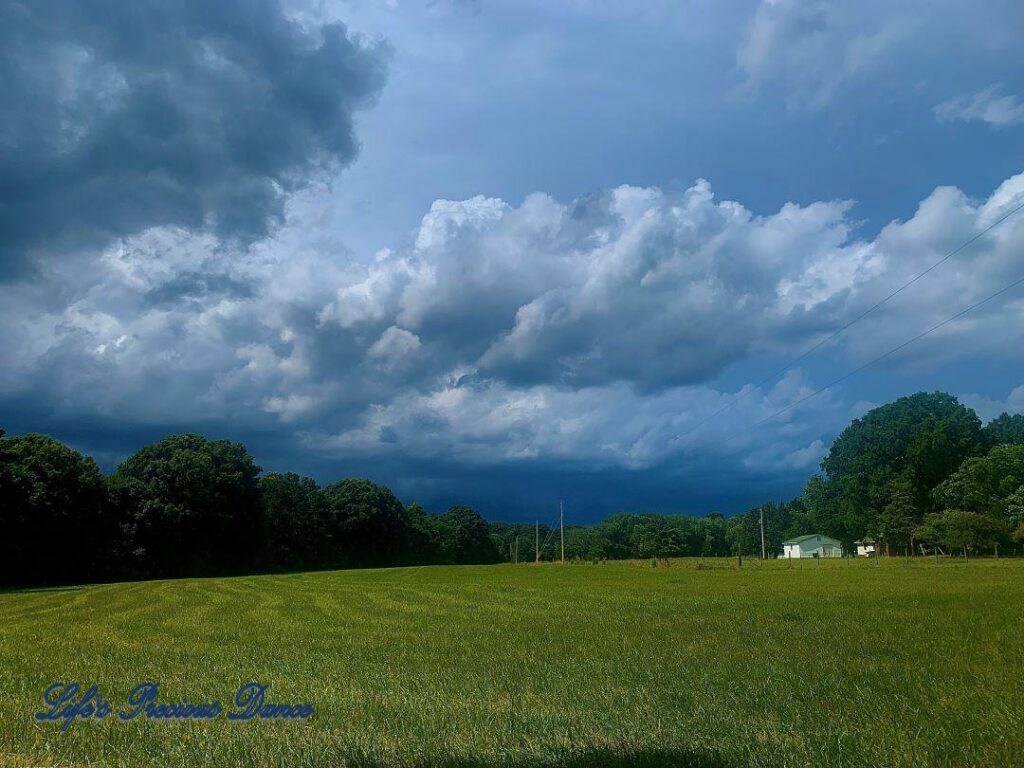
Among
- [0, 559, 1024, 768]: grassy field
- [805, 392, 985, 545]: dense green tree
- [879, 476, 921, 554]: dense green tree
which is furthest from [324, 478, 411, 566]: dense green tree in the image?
[0, 559, 1024, 768]: grassy field

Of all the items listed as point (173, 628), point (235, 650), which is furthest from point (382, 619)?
point (235, 650)

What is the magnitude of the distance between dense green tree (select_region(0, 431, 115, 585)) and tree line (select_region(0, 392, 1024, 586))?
132 mm

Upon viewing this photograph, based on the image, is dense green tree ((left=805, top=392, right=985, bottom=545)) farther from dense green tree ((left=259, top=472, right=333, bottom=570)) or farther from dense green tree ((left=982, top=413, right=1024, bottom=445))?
dense green tree ((left=259, top=472, right=333, bottom=570))

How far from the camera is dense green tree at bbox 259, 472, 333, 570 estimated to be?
123 metres

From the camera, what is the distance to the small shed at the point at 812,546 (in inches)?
7077

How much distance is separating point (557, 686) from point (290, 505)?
127 meters

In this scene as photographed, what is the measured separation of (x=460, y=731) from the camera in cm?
953

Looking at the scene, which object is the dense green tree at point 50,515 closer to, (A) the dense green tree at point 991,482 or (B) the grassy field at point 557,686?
(B) the grassy field at point 557,686

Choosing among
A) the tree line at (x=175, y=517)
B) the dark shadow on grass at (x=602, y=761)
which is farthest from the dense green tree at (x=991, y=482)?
the dark shadow on grass at (x=602, y=761)

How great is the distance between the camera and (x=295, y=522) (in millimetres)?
129375

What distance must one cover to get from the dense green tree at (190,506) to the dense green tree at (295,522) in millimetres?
11896

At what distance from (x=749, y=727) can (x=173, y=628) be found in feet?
63.1

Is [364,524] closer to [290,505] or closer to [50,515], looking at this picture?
[290,505]

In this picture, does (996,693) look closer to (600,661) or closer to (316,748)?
(600,661)
